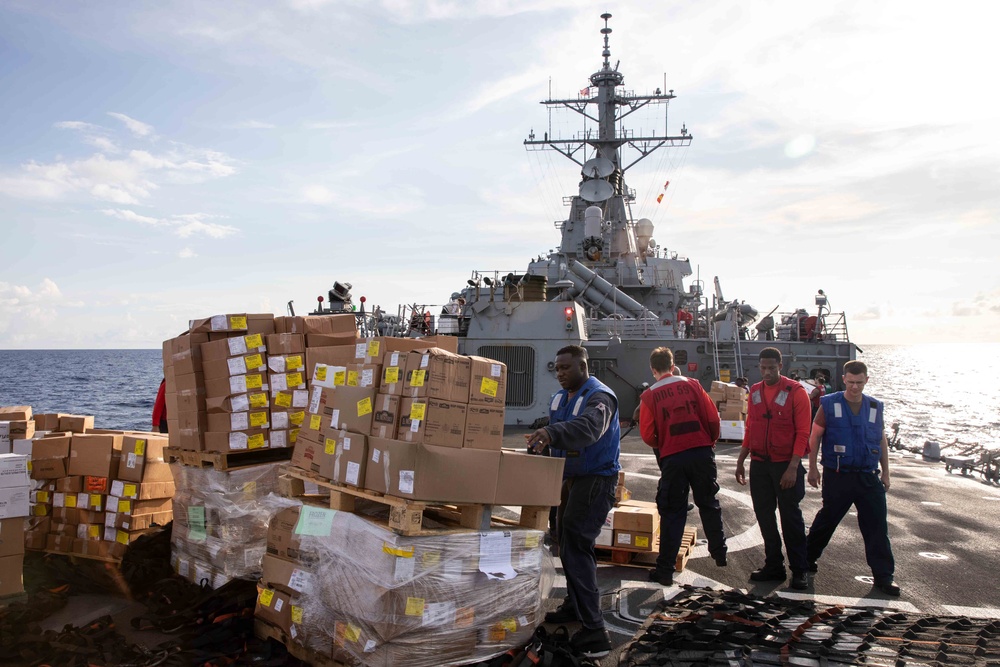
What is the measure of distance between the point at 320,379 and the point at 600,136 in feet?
83.4

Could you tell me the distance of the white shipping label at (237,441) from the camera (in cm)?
559

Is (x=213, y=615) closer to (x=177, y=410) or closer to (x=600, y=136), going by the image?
(x=177, y=410)

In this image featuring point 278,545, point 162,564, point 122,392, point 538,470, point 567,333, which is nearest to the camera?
point 538,470

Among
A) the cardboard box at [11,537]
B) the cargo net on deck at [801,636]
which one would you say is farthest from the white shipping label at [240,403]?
the cargo net on deck at [801,636]

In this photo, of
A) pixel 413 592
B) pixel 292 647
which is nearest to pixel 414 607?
pixel 413 592

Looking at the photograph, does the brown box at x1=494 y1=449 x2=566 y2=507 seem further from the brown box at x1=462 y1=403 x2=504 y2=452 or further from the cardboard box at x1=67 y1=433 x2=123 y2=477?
the cardboard box at x1=67 y1=433 x2=123 y2=477

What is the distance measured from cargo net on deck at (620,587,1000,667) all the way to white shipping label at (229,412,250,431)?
331 cm

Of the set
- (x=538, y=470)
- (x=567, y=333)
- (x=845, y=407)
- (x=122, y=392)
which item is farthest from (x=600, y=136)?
(x=122, y=392)

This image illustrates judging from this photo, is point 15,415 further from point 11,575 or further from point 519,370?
point 519,370

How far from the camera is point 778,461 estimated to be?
5.88 m

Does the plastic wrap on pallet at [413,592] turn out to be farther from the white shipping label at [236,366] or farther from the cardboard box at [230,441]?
the white shipping label at [236,366]

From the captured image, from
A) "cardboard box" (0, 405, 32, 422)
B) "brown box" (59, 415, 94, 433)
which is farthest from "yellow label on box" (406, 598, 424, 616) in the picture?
"cardboard box" (0, 405, 32, 422)

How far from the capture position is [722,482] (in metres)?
9.99

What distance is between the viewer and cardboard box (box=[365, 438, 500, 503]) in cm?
386
